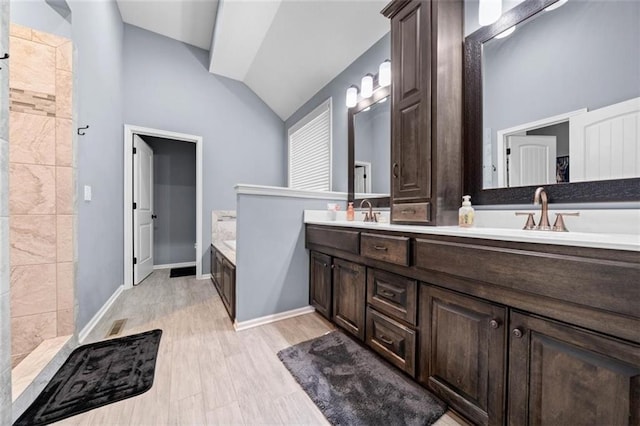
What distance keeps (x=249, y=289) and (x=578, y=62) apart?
2.40 m

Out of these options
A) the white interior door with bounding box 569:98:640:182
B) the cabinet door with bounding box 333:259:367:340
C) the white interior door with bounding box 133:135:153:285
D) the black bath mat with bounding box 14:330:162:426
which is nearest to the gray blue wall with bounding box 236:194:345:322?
the cabinet door with bounding box 333:259:367:340

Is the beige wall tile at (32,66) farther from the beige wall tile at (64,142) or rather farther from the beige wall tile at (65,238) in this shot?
the beige wall tile at (65,238)

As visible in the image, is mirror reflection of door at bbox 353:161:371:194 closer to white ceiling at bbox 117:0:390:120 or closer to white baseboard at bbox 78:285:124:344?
white ceiling at bbox 117:0:390:120

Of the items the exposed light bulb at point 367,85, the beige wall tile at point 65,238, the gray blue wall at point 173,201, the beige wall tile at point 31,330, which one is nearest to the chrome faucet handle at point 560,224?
the exposed light bulb at point 367,85

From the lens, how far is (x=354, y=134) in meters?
2.62

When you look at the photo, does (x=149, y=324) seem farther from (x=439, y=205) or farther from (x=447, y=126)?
(x=447, y=126)

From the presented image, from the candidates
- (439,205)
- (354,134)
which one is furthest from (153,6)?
(439,205)

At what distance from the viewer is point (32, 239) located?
1.56m

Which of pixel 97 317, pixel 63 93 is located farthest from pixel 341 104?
pixel 97 317

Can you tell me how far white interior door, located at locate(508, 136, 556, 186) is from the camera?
1.25m

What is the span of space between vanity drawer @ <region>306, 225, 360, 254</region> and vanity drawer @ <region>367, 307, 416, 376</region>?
42cm

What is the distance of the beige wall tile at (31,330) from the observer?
1.52 metres

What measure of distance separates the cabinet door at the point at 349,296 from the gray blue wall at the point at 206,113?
7.89ft

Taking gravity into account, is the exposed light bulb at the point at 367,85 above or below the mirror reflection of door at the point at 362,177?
above
